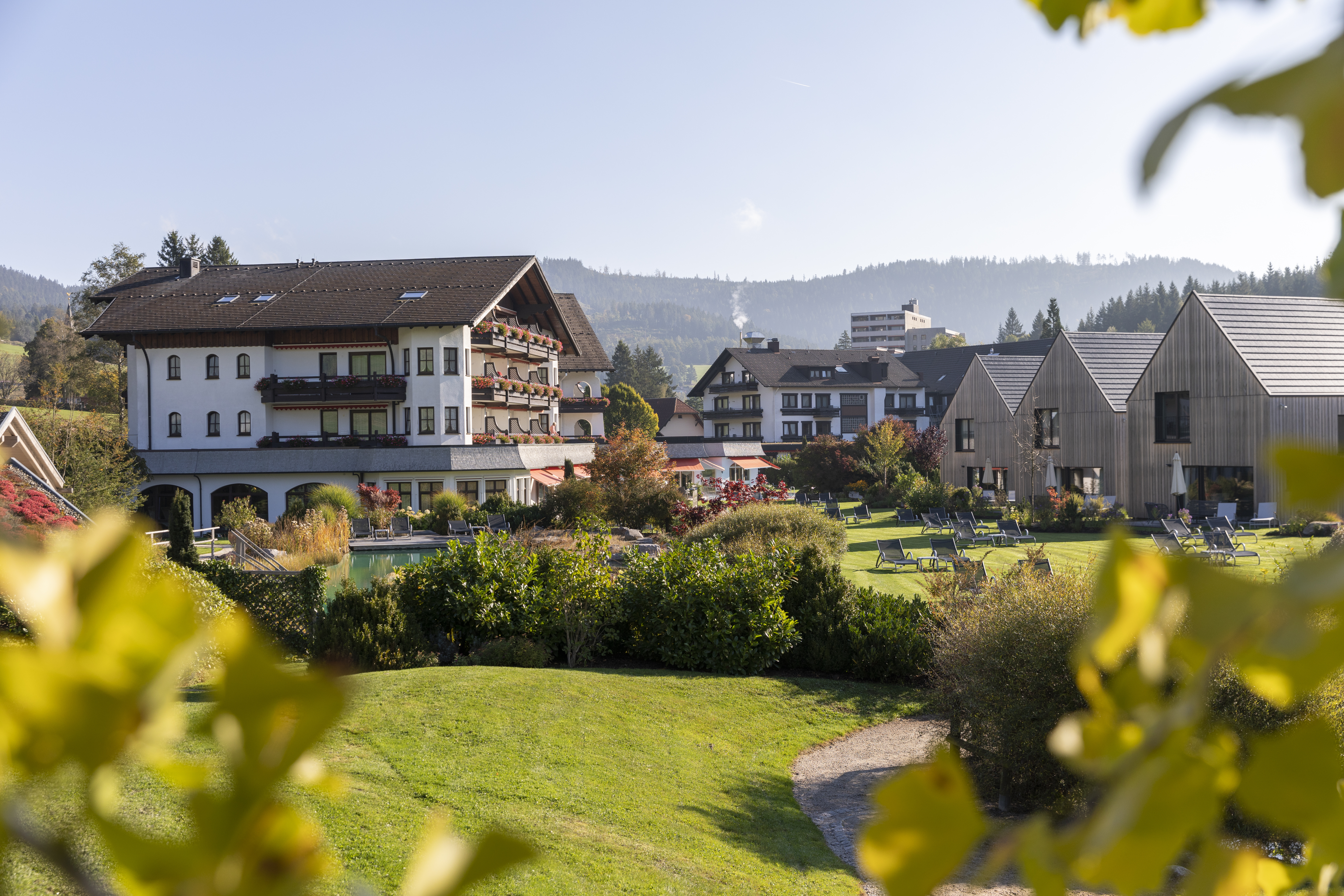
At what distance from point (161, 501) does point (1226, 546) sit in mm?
37625

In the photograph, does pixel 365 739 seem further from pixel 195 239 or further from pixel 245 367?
pixel 195 239

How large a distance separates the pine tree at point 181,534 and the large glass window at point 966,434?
33.8 m

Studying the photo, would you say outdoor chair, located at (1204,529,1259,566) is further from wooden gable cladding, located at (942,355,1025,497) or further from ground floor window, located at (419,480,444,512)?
ground floor window, located at (419,480,444,512)

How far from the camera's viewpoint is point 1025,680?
9367 mm

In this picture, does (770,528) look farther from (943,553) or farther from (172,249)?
(172,249)

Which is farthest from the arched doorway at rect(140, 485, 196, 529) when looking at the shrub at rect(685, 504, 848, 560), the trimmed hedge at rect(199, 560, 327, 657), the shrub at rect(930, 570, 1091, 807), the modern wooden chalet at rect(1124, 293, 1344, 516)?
the modern wooden chalet at rect(1124, 293, 1344, 516)

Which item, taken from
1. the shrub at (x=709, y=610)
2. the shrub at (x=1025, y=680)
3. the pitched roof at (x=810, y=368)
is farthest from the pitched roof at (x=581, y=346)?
the shrub at (x=1025, y=680)

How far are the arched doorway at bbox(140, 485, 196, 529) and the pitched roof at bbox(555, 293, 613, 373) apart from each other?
74.2ft

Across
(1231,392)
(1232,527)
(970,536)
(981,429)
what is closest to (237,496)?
(970,536)

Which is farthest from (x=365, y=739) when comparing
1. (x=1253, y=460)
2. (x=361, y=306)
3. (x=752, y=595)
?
(x=361, y=306)

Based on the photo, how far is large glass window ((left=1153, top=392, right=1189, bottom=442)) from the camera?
110 feet

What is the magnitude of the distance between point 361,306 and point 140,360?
10.1 m

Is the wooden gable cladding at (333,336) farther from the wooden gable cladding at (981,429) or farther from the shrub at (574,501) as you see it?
the wooden gable cladding at (981,429)

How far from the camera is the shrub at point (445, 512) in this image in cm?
3506
